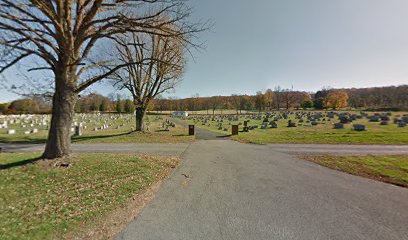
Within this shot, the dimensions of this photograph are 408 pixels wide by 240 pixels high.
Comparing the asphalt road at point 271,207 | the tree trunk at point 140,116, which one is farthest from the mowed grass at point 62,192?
the tree trunk at point 140,116

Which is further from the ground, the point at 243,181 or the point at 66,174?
the point at 66,174

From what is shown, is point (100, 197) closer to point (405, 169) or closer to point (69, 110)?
point (69, 110)

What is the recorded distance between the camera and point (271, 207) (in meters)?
4.45

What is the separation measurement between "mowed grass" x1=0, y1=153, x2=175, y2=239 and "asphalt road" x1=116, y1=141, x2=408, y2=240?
41.8 inches

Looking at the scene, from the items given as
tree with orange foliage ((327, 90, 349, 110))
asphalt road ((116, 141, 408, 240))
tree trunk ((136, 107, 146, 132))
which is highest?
tree with orange foliage ((327, 90, 349, 110))

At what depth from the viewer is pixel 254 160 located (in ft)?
30.1

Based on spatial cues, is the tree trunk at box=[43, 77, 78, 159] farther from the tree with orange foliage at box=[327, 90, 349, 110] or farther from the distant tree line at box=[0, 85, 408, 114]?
the tree with orange foliage at box=[327, 90, 349, 110]

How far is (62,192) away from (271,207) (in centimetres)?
559

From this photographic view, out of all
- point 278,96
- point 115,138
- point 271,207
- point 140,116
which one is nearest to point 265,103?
point 278,96

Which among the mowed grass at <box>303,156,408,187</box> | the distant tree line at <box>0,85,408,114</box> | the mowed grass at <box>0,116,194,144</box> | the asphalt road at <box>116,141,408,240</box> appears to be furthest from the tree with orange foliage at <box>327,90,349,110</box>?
the asphalt road at <box>116,141,408,240</box>

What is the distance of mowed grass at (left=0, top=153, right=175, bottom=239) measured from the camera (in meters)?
3.52

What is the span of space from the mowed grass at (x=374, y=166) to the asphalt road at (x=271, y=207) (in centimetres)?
84

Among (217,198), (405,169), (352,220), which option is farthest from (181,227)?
(405,169)

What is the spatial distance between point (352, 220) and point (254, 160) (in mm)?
5304
